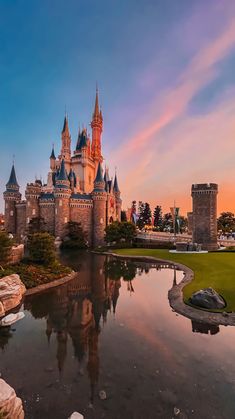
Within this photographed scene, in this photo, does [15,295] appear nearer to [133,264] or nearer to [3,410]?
[3,410]

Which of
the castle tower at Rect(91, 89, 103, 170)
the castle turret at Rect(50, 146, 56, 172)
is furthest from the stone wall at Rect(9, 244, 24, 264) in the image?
the castle tower at Rect(91, 89, 103, 170)

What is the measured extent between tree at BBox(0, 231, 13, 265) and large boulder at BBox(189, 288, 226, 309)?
12666mm

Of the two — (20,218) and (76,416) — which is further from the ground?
(20,218)

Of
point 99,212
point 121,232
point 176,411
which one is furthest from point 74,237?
point 176,411

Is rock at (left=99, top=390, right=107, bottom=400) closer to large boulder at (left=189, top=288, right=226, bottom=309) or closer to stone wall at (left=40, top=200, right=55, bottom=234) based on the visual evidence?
large boulder at (left=189, top=288, right=226, bottom=309)

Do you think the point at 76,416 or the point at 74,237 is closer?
the point at 76,416

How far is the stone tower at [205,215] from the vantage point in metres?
30.9

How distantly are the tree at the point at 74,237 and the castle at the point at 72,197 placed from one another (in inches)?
50.4

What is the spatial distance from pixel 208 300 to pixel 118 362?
19.6ft

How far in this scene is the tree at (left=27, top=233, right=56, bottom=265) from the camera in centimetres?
1917

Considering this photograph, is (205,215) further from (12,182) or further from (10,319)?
(12,182)

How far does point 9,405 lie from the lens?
4.97 meters

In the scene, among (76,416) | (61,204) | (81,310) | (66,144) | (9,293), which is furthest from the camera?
Answer: (66,144)

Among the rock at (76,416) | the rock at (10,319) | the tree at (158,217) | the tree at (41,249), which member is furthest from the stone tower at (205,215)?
the tree at (158,217)
